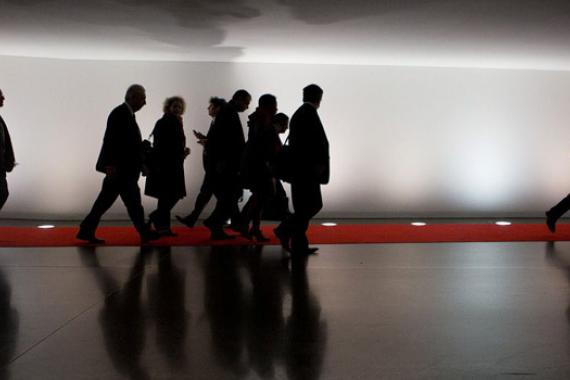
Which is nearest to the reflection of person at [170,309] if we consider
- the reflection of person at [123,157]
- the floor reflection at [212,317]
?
the floor reflection at [212,317]

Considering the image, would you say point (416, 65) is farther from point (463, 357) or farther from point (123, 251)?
point (463, 357)

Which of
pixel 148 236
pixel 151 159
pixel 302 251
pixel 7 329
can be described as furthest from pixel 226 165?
pixel 7 329

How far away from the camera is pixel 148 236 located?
7.54 m

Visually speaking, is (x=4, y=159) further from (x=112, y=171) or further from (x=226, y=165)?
(x=226, y=165)

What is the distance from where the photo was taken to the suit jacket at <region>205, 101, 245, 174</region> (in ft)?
24.6

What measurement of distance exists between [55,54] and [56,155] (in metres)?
1.61

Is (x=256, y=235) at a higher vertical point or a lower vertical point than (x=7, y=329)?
lower

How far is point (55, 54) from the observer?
10.3m

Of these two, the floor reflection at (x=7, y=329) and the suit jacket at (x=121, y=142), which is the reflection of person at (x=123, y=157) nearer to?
the suit jacket at (x=121, y=142)

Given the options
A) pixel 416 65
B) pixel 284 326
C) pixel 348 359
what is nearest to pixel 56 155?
pixel 416 65

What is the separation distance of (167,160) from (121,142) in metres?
0.96

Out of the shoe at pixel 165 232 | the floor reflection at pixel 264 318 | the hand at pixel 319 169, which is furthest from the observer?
the shoe at pixel 165 232

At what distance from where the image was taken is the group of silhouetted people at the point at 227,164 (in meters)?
6.47

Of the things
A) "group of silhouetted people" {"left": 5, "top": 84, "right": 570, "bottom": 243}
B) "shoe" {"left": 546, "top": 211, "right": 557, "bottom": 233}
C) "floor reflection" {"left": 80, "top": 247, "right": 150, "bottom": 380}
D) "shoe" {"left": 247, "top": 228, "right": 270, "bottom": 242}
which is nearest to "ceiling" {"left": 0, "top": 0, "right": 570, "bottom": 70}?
"group of silhouetted people" {"left": 5, "top": 84, "right": 570, "bottom": 243}
